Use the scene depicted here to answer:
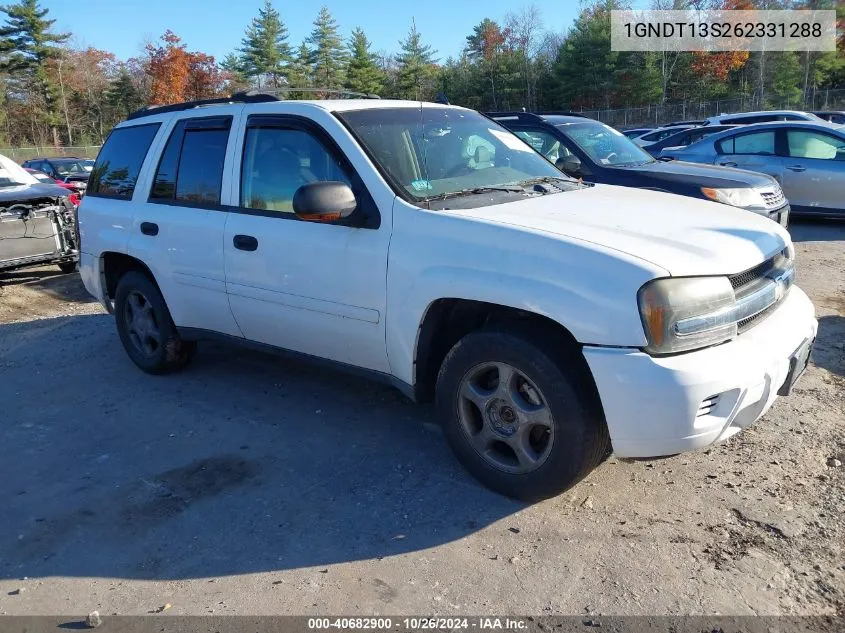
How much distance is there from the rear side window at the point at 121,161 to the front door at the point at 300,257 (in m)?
1.30

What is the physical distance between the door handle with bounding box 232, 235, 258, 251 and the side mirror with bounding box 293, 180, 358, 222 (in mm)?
687

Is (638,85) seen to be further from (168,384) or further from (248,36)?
(168,384)

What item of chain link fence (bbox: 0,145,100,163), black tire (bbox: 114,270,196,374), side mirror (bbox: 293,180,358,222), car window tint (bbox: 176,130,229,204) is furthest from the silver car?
chain link fence (bbox: 0,145,100,163)

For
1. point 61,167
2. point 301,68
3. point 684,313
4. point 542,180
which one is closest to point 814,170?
point 542,180

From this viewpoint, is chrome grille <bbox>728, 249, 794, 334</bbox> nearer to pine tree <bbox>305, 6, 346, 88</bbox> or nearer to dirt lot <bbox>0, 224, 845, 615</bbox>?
dirt lot <bbox>0, 224, 845, 615</bbox>

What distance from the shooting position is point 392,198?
3.60 metres

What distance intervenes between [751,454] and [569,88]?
5344cm

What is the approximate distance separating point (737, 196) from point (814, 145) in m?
4.19

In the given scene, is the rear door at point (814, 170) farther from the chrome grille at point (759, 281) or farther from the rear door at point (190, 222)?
the rear door at point (190, 222)

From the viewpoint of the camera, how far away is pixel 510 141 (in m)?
4.59

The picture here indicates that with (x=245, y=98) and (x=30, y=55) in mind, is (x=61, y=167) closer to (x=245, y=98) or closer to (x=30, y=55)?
(x=245, y=98)

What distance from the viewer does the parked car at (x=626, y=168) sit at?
737cm

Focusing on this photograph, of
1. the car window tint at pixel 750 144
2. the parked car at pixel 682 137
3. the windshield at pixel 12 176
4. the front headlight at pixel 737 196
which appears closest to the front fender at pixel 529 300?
the front headlight at pixel 737 196

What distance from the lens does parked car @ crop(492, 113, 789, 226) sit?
24.2 ft
